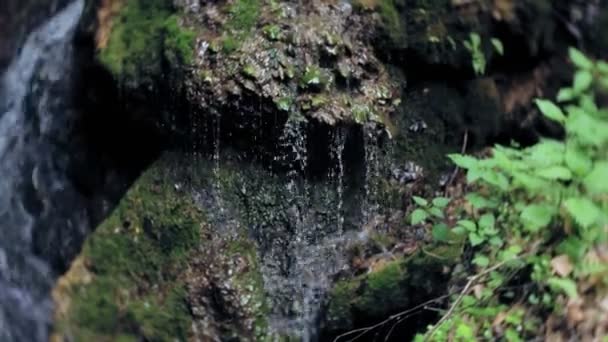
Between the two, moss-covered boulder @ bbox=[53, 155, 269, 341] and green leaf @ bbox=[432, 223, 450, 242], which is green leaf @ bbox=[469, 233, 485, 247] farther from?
moss-covered boulder @ bbox=[53, 155, 269, 341]

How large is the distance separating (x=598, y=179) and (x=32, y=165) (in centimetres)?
287

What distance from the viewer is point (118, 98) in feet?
11.2

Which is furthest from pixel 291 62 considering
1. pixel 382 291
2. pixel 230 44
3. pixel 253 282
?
pixel 382 291

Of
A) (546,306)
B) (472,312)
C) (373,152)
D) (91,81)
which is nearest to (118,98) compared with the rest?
(91,81)

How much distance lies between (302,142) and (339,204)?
1.05 ft

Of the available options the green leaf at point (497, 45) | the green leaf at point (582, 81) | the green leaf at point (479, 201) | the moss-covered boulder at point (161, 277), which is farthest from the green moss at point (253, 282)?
the green leaf at point (497, 45)

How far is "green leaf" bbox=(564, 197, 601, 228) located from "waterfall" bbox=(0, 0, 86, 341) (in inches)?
95.6

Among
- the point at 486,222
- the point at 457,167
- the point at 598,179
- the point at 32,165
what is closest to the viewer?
the point at 598,179

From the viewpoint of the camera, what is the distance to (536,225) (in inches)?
114

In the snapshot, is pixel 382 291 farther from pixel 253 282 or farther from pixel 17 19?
pixel 17 19

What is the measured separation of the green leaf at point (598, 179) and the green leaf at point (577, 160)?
0.09 m

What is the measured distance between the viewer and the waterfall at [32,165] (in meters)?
3.51

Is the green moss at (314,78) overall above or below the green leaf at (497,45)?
above

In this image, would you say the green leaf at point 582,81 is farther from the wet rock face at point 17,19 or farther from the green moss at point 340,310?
the wet rock face at point 17,19
